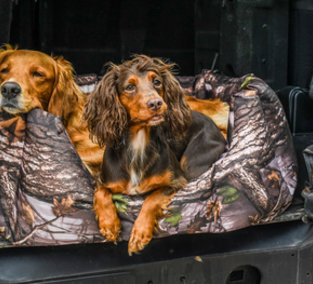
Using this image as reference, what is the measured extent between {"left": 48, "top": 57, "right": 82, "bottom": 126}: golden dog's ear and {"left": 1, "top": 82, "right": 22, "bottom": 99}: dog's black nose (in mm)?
320

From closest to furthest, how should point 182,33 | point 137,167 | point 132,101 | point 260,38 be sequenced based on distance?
point 132,101, point 137,167, point 260,38, point 182,33

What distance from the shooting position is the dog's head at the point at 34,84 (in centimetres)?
229

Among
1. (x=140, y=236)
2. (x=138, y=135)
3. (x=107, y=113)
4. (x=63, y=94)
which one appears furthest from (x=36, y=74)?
(x=140, y=236)

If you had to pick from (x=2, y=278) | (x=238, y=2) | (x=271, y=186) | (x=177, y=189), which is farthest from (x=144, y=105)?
(x=238, y=2)

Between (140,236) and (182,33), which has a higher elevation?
(182,33)

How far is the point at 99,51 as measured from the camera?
12.9 ft

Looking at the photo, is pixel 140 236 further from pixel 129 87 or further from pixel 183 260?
pixel 129 87

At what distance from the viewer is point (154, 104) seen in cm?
198

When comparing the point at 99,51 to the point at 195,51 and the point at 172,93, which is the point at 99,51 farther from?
the point at 172,93

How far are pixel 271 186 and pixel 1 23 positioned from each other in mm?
1887

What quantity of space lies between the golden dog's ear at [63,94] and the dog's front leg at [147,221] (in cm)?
86

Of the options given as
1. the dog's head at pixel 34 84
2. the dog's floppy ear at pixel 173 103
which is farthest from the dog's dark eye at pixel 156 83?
the dog's head at pixel 34 84

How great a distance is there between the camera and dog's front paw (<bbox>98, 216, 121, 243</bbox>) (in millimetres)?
2035

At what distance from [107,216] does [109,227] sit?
51 mm
